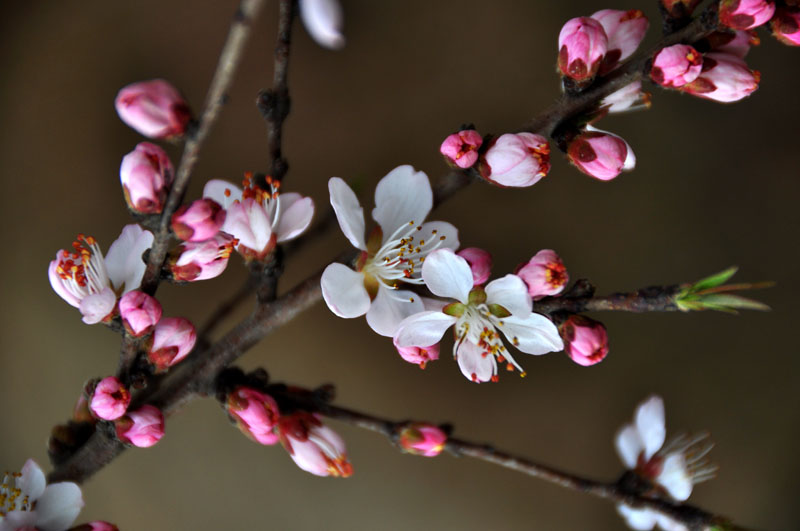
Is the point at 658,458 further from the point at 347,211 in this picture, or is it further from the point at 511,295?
the point at 347,211

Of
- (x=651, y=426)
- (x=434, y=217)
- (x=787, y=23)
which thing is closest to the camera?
(x=787, y=23)

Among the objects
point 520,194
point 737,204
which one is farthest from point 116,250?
point 737,204

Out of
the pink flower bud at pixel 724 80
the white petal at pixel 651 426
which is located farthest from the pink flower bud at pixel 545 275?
the white petal at pixel 651 426

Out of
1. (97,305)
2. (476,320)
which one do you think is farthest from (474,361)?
(97,305)

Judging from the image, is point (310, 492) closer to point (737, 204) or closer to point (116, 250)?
point (116, 250)

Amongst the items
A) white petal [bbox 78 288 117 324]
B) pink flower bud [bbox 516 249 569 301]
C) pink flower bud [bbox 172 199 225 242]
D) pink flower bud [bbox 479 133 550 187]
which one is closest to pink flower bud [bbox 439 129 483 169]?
pink flower bud [bbox 479 133 550 187]

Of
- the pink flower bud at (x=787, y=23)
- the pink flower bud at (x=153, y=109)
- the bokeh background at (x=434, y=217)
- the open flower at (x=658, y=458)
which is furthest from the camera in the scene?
the bokeh background at (x=434, y=217)

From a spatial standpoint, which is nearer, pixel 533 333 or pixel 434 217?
pixel 533 333

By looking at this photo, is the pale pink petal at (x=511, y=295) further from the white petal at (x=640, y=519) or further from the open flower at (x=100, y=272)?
the white petal at (x=640, y=519)
